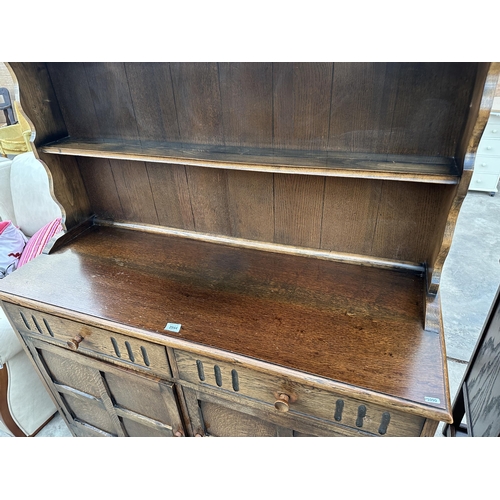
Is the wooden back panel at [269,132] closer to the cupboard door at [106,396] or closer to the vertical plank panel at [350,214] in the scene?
the vertical plank panel at [350,214]

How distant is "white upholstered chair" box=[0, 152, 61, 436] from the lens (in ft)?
5.19

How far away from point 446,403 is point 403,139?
0.65 meters

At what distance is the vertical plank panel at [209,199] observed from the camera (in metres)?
1.23

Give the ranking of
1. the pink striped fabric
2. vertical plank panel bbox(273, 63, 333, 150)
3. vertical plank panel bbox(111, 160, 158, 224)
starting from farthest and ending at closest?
the pink striped fabric
vertical plank panel bbox(111, 160, 158, 224)
vertical plank panel bbox(273, 63, 333, 150)

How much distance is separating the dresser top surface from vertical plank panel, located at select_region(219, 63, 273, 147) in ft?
1.31

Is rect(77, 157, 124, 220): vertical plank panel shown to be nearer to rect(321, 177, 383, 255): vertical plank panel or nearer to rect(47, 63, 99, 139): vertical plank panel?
rect(47, 63, 99, 139): vertical plank panel

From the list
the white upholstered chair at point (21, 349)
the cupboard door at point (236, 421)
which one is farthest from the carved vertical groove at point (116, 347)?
the white upholstered chair at point (21, 349)

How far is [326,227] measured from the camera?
1174 millimetres

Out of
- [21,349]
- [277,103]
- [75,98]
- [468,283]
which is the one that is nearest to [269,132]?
[277,103]

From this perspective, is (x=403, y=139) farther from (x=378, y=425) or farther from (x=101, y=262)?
(x=101, y=262)

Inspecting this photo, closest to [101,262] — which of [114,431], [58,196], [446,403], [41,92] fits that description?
[58,196]

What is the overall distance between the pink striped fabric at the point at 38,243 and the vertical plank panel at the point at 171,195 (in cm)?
81

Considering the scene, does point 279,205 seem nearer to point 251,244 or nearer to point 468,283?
point 251,244

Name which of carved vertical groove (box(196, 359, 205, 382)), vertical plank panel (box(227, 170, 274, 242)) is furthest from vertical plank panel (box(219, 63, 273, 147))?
carved vertical groove (box(196, 359, 205, 382))
